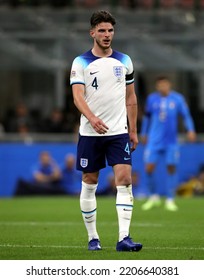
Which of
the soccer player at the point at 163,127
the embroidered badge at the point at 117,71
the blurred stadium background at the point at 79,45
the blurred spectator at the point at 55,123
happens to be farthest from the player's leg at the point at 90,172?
the blurred stadium background at the point at 79,45

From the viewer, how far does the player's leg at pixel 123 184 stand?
10.9 meters

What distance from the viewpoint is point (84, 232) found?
1397cm

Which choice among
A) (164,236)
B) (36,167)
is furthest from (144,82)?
(164,236)

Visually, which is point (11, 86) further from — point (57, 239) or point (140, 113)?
point (57, 239)

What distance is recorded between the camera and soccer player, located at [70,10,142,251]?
1096 centimetres

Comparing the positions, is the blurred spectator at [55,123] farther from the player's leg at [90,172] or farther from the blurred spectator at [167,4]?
the player's leg at [90,172]

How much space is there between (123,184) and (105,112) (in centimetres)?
79

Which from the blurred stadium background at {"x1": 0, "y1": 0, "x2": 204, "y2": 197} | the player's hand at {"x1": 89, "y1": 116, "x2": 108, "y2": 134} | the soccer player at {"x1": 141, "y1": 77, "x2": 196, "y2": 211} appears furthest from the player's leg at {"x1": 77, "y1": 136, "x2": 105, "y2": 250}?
the blurred stadium background at {"x1": 0, "y1": 0, "x2": 204, "y2": 197}

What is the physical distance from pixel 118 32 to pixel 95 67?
1876 cm

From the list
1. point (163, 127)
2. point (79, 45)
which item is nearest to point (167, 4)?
point (79, 45)

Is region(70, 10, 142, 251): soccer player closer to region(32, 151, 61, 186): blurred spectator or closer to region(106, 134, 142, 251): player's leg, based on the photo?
region(106, 134, 142, 251): player's leg

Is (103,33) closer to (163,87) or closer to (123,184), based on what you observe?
(123,184)

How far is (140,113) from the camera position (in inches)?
1131

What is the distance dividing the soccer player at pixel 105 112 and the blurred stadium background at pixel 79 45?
17593 mm
